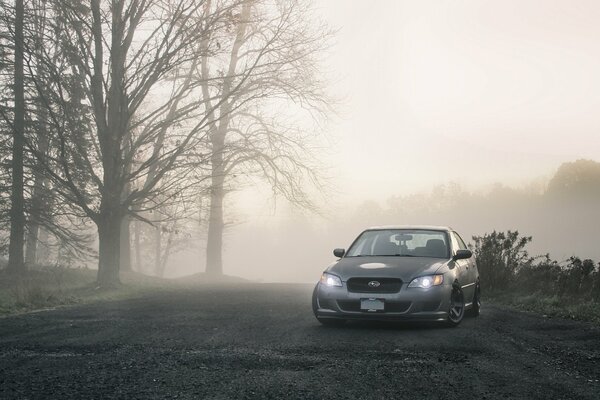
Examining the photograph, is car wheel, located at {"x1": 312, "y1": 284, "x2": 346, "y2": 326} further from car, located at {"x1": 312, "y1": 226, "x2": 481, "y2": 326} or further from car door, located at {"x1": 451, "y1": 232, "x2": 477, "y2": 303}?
car door, located at {"x1": 451, "y1": 232, "x2": 477, "y2": 303}

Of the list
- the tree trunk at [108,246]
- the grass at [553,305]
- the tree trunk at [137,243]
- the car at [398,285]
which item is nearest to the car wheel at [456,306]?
the car at [398,285]

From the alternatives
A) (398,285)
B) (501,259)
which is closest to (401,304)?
(398,285)

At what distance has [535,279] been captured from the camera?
16.8 meters

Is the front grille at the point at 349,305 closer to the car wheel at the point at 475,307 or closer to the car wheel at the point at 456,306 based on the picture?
the car wheel at the point at 456,306

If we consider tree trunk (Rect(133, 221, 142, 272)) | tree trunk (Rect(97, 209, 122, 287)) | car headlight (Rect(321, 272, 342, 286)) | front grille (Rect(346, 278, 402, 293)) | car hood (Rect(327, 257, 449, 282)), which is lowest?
front grille (Rect(346, 278, 402, 293))

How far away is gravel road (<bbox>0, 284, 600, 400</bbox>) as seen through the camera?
6184mm

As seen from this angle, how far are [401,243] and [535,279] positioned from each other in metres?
6.55

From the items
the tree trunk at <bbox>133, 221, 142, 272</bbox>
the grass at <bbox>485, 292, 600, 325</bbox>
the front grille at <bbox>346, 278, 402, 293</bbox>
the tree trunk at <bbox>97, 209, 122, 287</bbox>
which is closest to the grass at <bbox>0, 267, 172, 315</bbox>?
the tree trunk at <bbox>97, 209, 122, 287</bbox>

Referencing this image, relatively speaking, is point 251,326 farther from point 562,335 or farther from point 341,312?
point 562,335

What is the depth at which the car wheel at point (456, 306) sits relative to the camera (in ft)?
34.4

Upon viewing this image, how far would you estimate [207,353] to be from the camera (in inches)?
324

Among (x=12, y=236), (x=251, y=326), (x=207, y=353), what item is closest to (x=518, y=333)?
(x=251, y=326)

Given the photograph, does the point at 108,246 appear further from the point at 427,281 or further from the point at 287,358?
the point at 287,358

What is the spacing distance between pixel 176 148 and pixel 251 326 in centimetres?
1038
